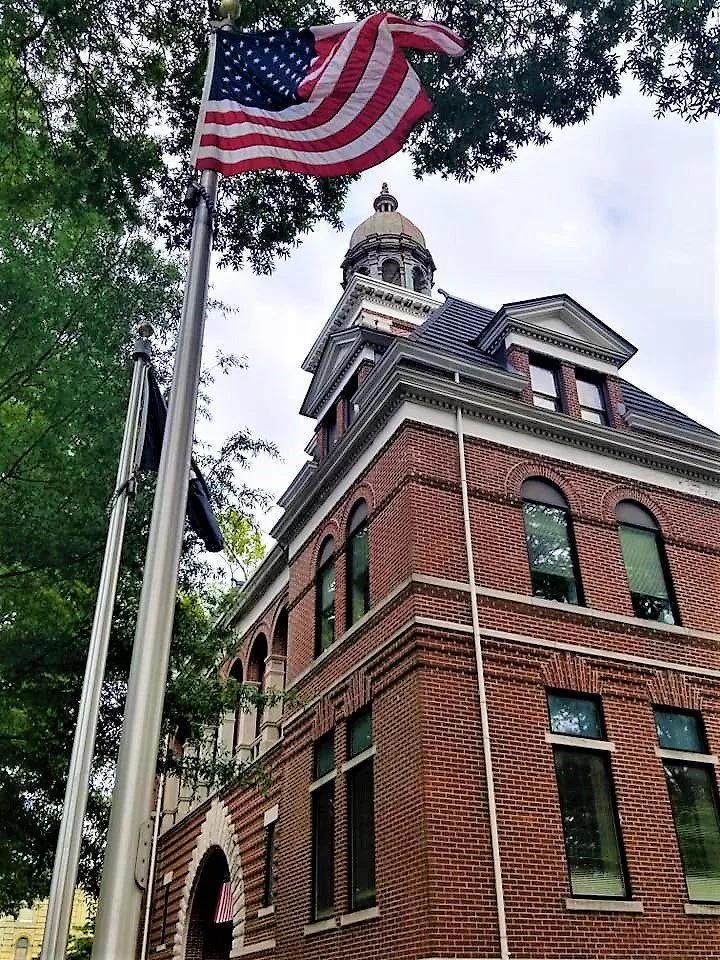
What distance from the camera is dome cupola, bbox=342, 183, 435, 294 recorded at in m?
26.6

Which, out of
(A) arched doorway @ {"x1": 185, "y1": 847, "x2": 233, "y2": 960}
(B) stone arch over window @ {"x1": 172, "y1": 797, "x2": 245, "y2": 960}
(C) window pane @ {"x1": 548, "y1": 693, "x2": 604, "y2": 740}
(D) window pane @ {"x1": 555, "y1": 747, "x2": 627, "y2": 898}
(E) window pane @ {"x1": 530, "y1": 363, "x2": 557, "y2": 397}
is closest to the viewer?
(D) window pane @ {"x1": 555, "y1": 747, "x2": 627, "y2": 898}

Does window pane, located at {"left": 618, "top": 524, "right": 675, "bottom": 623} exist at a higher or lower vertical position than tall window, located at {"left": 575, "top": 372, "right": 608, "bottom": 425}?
lower

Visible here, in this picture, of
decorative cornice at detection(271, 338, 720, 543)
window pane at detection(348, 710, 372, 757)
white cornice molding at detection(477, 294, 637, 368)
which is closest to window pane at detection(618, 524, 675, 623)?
decorative cornice at detection(271, 338, 720, 543)

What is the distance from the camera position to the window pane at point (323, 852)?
1463cm

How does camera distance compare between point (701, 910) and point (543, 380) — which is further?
point (543, 380)

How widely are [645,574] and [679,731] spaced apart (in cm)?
286

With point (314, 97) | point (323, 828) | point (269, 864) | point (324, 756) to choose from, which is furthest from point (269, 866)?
point (314, 97)

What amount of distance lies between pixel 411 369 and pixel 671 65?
254 inches

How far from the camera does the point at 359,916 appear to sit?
1283cm

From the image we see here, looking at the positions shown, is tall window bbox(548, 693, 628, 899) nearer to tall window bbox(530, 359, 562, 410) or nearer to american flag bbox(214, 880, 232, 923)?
tall window bbox(530, 359, 562, 410)

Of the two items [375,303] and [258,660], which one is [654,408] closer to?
[375,303]

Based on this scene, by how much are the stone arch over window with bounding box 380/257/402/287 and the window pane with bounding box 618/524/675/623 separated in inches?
523

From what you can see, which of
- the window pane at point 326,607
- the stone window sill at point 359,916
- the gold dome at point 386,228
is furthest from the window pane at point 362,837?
the gold dome at point 386,228

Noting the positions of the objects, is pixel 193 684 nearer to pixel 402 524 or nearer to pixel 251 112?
pixel 402 524
